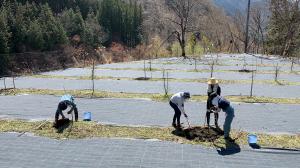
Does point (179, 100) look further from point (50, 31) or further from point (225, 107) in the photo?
point (50, 31)

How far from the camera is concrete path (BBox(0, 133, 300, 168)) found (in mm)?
6500

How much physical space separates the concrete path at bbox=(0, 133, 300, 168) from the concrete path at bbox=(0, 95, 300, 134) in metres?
1.59

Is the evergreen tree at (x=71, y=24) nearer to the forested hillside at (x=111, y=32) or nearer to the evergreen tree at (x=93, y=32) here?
the forested hillside at (x=111, y=32)

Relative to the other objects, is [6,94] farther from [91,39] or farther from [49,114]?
[91,39]

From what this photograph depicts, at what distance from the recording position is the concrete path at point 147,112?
9.02 m

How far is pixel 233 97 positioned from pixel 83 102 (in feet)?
16.0

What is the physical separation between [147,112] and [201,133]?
2516 millimetres

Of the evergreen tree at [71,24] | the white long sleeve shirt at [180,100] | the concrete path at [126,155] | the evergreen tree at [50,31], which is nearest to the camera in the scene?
the concrete path at [126,155]

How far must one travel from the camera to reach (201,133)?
7.91 m

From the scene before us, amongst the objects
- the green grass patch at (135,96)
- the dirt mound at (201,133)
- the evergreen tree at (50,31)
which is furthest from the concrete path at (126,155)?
the evergreen tree at (50,31)

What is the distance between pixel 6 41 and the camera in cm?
2012

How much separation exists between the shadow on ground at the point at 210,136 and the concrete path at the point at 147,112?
2.76 ft

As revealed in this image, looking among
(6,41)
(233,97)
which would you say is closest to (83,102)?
(233,97)

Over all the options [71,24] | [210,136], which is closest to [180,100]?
[210,136]
